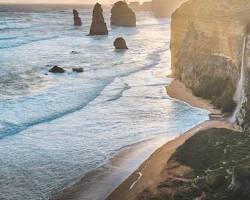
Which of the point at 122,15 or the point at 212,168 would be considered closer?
the point at 212,168

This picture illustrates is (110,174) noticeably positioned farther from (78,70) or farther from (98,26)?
(98,26)

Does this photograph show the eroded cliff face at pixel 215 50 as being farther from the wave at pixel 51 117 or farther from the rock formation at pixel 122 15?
the rock formation at pixel 122 15

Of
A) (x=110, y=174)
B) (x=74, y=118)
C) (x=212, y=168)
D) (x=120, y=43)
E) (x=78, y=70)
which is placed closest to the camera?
(x=212, y=168)

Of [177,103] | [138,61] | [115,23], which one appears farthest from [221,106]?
[115,23]

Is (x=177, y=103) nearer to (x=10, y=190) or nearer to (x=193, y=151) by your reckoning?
(x=193, y=151)

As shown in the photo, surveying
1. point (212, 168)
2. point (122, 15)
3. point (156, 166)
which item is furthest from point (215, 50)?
point (122, 15)

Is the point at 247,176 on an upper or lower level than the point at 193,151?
upper
